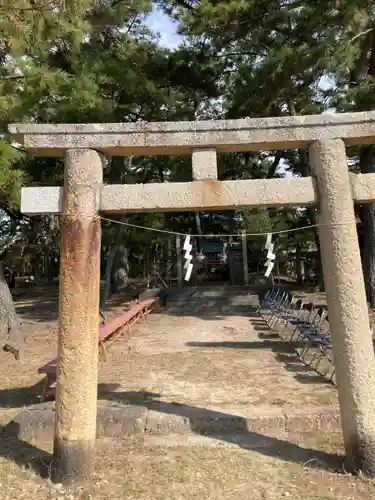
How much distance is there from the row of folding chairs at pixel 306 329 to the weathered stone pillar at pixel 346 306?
7.66 ft

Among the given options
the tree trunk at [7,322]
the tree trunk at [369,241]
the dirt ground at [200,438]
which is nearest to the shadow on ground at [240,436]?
the dirt ground at [200,438]

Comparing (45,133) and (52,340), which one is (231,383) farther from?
(52,340)

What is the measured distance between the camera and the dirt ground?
11.2ft

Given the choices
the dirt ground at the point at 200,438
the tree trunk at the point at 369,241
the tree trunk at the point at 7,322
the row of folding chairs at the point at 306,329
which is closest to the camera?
the dirt ground at the point at 200,438

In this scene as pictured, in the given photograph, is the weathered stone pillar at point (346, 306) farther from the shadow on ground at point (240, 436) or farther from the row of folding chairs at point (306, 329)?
the row of folding chairs at point (306, 329)

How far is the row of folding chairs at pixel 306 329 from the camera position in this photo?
21.4 feet

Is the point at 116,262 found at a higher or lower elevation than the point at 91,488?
higher

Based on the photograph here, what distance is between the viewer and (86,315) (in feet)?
12.4

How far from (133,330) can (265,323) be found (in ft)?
10.4

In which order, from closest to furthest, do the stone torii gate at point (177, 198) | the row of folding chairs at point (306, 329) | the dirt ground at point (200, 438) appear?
the dirt ground at point (200, 438) < the stone torii gate at point (177, 198) < the row of folding chairs at point (306, 329)

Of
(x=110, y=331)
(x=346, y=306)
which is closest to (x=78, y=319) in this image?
(x=346, y=306)

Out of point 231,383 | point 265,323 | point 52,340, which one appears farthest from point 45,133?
point 265,323

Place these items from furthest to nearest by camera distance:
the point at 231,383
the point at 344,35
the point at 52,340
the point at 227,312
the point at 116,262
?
the point at 116,262
the point at 227,312
the point at 52,340
the point at 344,35
the point at 231,383

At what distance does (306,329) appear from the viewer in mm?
7441
